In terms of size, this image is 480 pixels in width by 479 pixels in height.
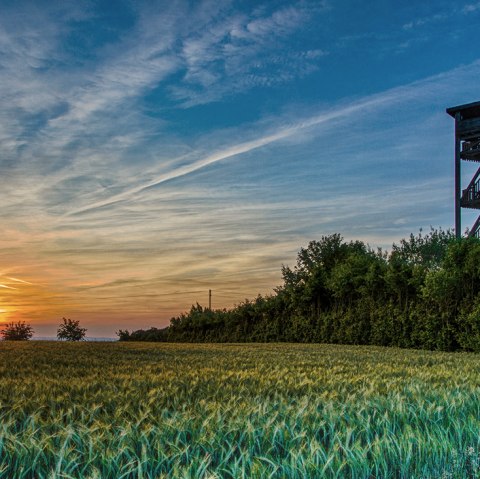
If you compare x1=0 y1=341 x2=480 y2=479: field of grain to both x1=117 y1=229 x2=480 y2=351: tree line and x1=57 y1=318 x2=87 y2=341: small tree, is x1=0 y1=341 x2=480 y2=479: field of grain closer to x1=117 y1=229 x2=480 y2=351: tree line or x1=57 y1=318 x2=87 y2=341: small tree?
x1=117 y1=229 x2=480 y2=351: tree line

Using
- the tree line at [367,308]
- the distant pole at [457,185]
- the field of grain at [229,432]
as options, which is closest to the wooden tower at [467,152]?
the distant pole at [457,185]

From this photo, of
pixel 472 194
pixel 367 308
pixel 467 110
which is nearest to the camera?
pixel 367 308

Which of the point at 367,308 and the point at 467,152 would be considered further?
the point at 467,152

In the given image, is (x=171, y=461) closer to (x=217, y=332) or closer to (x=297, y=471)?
(x=297, y=471)

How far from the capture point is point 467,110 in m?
21.4

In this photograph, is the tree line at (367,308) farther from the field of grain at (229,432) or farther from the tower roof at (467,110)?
Answer: the field of grain at (229,432)

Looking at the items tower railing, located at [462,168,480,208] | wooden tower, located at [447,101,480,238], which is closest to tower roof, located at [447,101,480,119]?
wooden tower, located at [447,101,480,238]

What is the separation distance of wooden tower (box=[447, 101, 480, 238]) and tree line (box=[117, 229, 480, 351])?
3.19m

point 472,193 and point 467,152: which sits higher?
point 467,152

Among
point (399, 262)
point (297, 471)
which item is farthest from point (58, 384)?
point (399, 262)

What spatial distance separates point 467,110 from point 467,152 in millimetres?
1845

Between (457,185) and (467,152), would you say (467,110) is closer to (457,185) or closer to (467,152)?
(467,152)

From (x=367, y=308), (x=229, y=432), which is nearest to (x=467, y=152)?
(x=367, y=308)

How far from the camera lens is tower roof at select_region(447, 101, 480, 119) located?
2098 centimetres
